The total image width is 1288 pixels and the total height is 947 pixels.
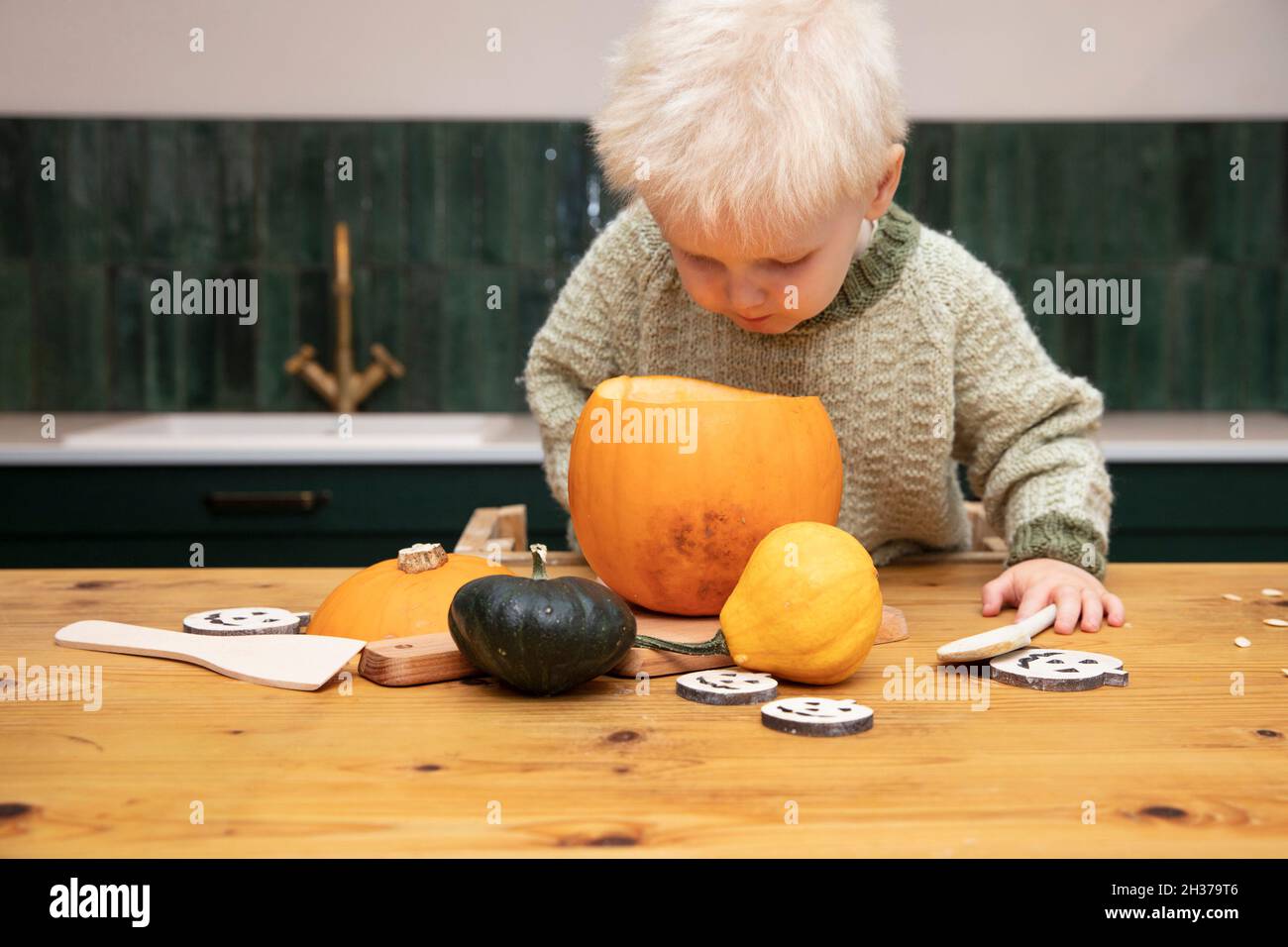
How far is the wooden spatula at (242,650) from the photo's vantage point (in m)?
0.68

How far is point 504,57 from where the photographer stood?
257cm

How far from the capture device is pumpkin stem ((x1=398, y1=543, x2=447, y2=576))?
2.57 ft

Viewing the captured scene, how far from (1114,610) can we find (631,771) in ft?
1.55

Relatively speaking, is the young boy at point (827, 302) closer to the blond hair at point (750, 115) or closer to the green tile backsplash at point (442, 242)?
the blond hair at point (750, 115)

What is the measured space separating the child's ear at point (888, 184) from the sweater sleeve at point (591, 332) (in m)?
0.30

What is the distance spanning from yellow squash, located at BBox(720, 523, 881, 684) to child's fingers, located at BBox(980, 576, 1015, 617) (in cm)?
25

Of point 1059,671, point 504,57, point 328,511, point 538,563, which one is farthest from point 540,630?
point 504,57

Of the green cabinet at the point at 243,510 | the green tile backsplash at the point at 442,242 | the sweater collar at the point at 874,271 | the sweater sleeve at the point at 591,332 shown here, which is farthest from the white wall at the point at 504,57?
the sweater collar at the point at 874,271

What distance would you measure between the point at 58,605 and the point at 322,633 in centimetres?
29

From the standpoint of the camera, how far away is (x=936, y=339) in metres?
1.15

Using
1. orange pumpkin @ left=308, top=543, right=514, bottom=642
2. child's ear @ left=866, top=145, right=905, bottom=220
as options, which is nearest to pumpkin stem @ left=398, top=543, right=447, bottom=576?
orange pumpkin @ left=308, top=543, right=514, bottom=642

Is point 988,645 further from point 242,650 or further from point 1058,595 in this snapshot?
point 242,650

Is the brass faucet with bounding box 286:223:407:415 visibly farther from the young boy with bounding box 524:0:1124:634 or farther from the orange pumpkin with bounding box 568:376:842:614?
the orange pumpkin with bounding box 568:376:842:614
